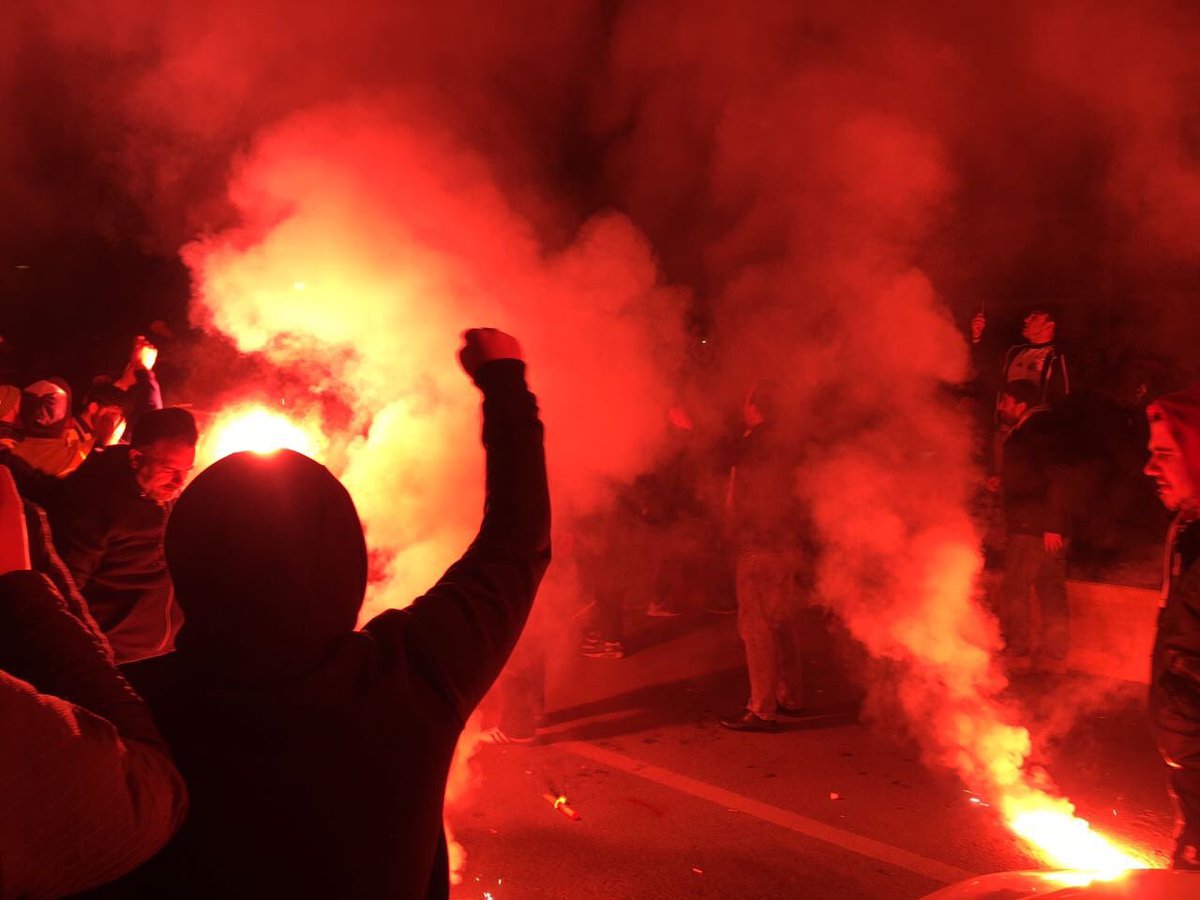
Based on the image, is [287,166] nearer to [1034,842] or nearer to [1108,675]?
[1034,842]

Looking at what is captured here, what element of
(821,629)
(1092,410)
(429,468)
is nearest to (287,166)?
(429,468)

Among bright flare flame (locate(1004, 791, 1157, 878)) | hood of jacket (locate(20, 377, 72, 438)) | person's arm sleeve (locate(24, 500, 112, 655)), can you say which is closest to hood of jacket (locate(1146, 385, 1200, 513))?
bright flare flame (locate(1004, 791, 1157, 878))

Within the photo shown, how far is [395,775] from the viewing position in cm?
118

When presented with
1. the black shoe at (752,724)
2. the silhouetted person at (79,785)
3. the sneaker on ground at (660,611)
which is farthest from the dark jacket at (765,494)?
the silhouetted person at (79,785)

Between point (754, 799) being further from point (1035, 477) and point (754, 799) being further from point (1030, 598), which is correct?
point (1035, 477)

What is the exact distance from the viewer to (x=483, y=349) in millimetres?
1685

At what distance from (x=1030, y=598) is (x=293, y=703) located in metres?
6.12

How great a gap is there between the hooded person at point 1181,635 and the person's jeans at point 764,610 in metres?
2.22

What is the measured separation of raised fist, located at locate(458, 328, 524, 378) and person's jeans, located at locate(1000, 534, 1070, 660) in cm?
548

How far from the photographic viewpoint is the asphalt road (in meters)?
3.63

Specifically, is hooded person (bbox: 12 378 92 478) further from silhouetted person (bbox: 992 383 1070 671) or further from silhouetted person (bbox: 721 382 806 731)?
silhouetted person (bbox: 992 383 1070 671)

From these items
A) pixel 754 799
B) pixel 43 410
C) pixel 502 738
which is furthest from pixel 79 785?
pixel 43 410

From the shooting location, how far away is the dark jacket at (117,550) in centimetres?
310

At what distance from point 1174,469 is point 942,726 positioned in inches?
89.5
